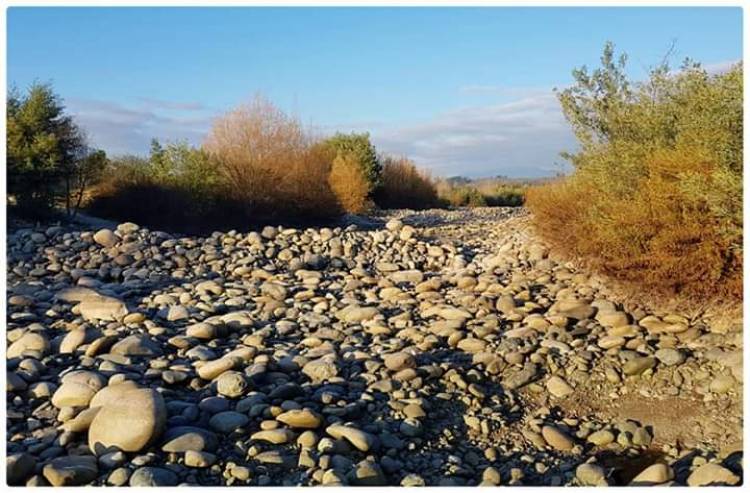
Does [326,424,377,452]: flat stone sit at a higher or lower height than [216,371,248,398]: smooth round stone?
lower

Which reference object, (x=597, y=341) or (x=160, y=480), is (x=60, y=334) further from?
(x=597, y=341)

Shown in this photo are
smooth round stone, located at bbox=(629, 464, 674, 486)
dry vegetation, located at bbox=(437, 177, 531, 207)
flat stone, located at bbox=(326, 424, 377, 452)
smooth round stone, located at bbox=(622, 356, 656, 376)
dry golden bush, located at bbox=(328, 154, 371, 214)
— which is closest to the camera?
smooth round stone, located at bbox=(629, 464, 674, 486)

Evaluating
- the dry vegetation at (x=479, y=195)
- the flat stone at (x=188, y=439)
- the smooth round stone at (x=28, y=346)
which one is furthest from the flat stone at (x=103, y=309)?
the dry vegetation at (x=479, y=195)

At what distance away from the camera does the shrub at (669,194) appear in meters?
5.38

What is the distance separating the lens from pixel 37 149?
12.9 m

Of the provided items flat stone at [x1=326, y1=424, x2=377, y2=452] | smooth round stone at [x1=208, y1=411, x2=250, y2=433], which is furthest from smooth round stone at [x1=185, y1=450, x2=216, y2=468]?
flat stone at [x1=326, y1=424, x2=377, y2=452]

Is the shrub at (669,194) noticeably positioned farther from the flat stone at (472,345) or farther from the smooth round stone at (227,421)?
the smooth round stone at (227,421)

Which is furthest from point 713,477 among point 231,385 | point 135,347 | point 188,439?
point 135,347

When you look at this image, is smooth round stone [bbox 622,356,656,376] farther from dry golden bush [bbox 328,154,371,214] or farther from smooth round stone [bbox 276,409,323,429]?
dry golden bush [bbox 328,154,371,214]

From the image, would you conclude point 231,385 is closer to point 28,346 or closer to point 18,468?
point 18,468

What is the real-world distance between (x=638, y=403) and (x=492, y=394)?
3.21ft

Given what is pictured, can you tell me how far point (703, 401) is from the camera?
4586 millimetres

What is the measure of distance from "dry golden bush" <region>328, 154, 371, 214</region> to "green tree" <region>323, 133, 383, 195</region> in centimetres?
198

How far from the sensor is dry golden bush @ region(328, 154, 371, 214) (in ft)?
54.3
